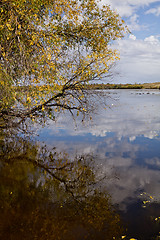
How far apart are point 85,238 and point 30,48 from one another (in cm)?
898

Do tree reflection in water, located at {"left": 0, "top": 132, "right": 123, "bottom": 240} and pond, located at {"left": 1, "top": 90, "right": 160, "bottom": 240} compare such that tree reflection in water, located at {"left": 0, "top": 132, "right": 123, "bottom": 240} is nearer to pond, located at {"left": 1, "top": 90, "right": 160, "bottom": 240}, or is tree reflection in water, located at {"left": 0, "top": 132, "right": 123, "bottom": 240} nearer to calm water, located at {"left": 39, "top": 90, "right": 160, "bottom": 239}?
pond, located at {"left": 1, "top": 90, "right": 160, "bottom": 240}

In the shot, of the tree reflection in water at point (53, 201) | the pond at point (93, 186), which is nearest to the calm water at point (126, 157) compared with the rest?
the pond at point (93, 186)

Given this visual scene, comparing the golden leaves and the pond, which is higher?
the golden leaves

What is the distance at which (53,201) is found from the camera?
765 centimetres

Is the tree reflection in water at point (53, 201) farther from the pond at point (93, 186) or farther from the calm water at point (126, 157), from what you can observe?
the calm water at point (126, 157)

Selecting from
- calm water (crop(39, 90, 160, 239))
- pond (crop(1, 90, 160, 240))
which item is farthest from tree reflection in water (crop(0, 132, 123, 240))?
calm water (crop(39, 90, 160, 239))

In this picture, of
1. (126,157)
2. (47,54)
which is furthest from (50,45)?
(126,157)

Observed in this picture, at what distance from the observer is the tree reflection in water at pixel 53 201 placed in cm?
609

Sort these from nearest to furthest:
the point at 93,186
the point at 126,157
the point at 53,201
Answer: the point at 53,201, the point at 93,186, the point at 126,157

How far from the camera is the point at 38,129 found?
18828 mm

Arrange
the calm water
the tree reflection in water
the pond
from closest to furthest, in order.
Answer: the tree reflection in water → the pond → the calm water

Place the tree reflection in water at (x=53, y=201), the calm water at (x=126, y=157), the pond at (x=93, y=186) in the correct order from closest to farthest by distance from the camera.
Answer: the tree reflection in water at (x=53, y=201) → the pond at (x=93, y=186) → the calm water at (x=126, y=157)

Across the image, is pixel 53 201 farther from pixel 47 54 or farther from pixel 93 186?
pixel 47 54

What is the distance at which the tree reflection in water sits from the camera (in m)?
6.09
